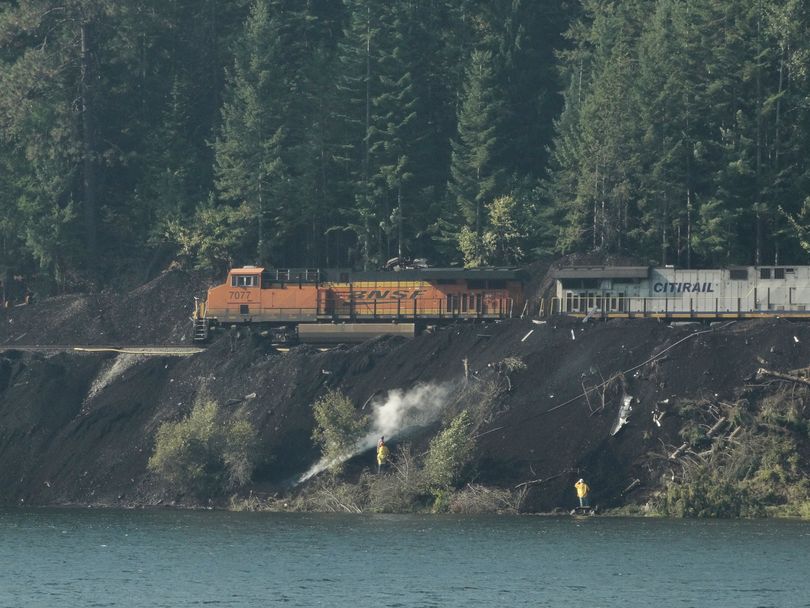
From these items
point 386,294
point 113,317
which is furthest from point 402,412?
point 113,317

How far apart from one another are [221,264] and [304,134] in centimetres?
859

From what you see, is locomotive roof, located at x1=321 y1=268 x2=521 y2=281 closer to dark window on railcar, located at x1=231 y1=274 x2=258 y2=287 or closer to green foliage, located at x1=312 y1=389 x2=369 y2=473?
dark window on railcar, located at x1=231 y1=274 x2=258 y2=287

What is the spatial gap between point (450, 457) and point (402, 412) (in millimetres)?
6359

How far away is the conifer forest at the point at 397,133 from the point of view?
282 ft

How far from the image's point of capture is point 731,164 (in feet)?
272

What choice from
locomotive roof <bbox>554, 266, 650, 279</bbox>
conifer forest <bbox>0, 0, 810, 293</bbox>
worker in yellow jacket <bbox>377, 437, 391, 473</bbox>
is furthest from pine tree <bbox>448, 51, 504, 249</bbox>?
worker in yellow jacket <bbox>377, 437, 391, 473</bbox>

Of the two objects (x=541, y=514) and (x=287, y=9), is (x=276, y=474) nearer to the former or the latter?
(x=541, y=514)

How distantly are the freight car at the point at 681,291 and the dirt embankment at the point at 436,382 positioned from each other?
4.21 meters

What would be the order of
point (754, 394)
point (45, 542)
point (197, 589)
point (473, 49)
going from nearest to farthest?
point (197, 589)
point (45, 542)
point (754, 394)
point (473, 49)

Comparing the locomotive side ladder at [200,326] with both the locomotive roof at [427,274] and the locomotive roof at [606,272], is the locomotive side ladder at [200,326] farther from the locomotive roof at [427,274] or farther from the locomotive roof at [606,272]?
the locomotive roof at [606,272]

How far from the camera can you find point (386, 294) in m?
80.1

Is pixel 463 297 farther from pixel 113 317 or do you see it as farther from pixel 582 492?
pixel 113 317

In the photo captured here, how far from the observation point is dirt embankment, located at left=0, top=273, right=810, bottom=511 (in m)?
64.2

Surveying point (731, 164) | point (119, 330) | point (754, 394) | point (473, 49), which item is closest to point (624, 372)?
point (754, 394)
